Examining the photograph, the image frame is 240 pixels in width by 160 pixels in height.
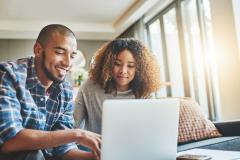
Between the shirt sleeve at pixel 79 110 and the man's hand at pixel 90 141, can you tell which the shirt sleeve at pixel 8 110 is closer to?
the man's hand at pixel 90 141

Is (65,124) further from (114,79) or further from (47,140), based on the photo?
(114,79)

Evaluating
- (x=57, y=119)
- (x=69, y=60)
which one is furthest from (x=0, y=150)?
(x=69, y=60)

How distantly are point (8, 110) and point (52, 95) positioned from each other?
278mm

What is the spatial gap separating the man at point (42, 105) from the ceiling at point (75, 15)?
328 cm

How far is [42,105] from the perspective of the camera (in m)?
1.18

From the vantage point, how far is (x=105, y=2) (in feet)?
15.2

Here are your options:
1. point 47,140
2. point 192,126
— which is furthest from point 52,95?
point 192,126

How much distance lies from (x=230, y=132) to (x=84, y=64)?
15.0 ft

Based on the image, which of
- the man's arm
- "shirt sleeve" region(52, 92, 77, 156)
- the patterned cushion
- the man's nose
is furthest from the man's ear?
the patterned cushion

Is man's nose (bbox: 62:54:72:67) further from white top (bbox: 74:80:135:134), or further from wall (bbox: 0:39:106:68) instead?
wall (bbox: 0:39:106:68)

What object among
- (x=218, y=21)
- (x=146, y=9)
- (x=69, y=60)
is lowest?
(x=69, y=60)

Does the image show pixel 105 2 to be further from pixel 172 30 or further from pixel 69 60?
pixel 69 60

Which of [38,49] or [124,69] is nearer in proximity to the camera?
[38,49]

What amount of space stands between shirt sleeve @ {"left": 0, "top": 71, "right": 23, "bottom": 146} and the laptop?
1.05ft
